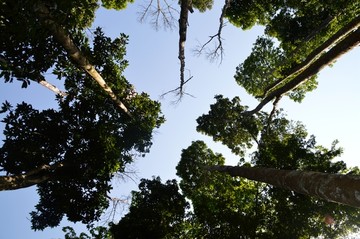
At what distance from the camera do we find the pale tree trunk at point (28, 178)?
9211 mm

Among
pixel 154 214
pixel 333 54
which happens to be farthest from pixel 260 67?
pixel 154 214

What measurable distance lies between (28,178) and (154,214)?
5.05m

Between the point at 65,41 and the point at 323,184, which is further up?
the point at 65,41

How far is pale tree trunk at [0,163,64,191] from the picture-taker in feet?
30.2

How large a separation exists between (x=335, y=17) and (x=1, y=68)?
15.0 meters

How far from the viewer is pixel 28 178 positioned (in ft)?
34.1

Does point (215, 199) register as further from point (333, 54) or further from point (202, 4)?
point (202, 4)

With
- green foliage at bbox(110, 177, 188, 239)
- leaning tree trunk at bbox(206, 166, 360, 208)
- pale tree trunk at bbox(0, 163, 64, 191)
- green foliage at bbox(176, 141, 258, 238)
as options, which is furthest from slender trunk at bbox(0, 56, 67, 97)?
leaning tree trunk at bbox(206, 166, 360, 208)

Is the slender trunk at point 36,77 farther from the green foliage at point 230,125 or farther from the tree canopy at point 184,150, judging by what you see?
the green foliage at point 230,125

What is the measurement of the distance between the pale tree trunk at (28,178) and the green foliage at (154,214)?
11.1ft

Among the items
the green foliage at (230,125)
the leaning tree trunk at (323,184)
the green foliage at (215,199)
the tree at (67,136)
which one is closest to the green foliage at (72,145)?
the tree at (67,136)

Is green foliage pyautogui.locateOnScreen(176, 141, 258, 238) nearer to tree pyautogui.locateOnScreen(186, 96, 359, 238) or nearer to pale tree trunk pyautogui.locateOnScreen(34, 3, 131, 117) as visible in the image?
tree pyautogui.locateOnScreen(186, 96, 359, 238)

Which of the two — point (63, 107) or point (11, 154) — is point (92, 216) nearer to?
point (11, 154)

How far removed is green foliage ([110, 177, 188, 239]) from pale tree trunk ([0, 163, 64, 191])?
11.1 feet
